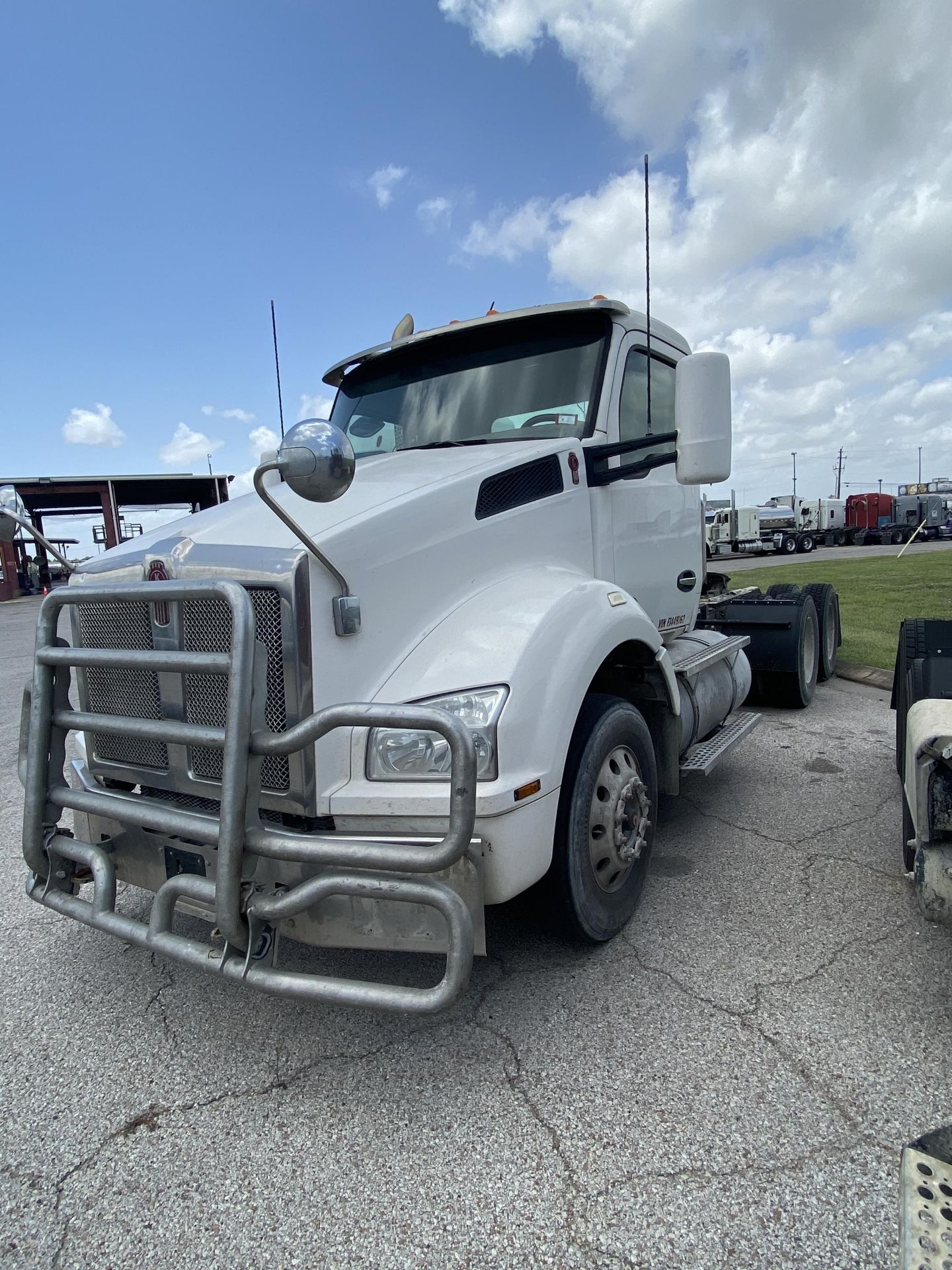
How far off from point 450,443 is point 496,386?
35 cm

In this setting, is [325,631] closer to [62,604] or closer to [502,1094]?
[62,604]

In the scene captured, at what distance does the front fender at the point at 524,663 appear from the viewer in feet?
7.14

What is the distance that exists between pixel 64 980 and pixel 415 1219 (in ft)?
5.63

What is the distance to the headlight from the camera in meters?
2.10

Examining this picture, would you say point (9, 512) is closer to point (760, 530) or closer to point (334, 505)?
→ point (334, 505)

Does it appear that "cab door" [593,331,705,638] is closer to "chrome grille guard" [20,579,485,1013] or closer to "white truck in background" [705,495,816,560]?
"chrome grille guard" [20,579,485,1013]

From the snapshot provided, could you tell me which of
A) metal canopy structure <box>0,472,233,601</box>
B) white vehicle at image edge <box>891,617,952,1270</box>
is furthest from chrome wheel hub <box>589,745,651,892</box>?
metal canopy structure <box>0,472,233,601</box>

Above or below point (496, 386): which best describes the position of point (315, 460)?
below

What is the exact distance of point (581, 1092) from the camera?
83.0 inches

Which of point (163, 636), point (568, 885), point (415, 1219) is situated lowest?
point (415, 1219)

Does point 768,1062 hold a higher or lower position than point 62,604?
lower

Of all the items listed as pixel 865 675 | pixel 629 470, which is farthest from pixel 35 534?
pixel 865 675

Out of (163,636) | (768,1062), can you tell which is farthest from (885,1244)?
(163,636)

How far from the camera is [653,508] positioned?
158 inches
